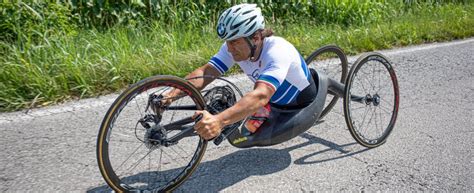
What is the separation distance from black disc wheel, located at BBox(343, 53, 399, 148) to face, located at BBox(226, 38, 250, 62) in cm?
90

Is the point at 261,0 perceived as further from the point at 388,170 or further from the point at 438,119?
the point at 388,170

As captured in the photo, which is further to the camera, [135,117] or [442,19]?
[442,19]

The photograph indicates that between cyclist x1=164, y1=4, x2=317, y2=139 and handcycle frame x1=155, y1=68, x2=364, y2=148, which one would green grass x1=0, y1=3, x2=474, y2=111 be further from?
handcycle frame x1=155, y1=68, x2=364, y2=148

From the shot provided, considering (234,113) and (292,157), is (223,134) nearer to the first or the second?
(234,113)

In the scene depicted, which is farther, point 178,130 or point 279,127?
point 279,127

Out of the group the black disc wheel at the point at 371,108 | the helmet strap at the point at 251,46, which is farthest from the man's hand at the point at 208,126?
the black disc wheel at the point at 371,108

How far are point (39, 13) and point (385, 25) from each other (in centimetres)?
525

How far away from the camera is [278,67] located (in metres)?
3.21

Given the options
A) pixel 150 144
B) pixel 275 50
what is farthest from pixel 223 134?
pixel 275 50

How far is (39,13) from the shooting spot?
235 inches

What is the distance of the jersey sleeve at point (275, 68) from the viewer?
3.14 meters

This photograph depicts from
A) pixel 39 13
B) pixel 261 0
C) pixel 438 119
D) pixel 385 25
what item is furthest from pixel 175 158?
pixel 385 25

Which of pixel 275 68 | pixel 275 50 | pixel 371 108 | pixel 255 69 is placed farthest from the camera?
pixel 371 108

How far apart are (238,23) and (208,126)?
0.75 m
